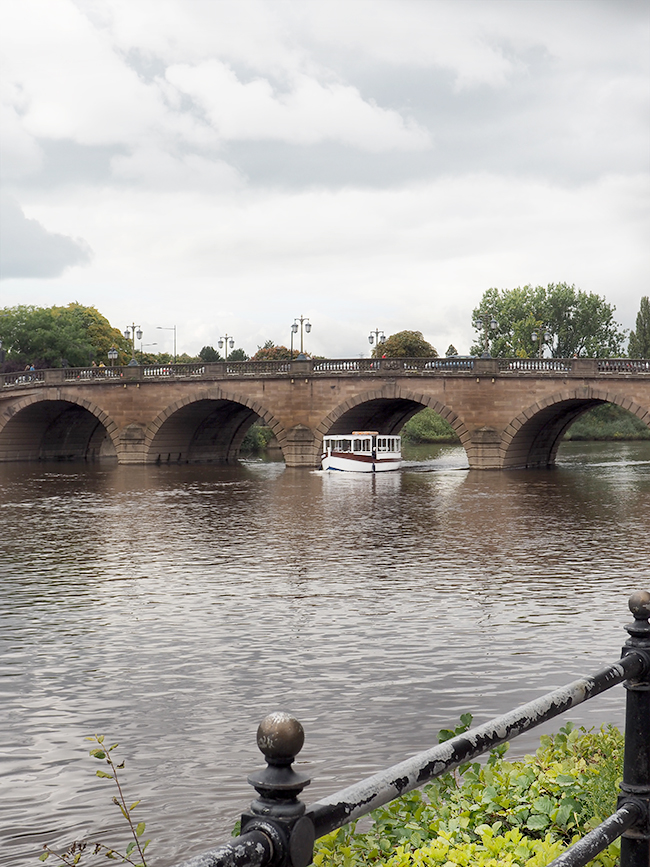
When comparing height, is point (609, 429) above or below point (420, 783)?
below

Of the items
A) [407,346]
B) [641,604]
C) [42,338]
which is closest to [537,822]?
[641,604]

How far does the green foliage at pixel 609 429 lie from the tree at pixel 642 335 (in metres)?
10.2

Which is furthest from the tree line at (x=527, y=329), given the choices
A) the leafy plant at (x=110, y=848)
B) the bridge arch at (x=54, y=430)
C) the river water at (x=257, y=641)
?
the leafy plant at (x=110, y=848)

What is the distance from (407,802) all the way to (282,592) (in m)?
9.83

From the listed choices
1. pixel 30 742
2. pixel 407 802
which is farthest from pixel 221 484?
pixel 407 802

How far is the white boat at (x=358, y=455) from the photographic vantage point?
51.9 metres

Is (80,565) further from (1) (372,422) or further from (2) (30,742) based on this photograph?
(1) (372,422)

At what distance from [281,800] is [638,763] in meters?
1.83

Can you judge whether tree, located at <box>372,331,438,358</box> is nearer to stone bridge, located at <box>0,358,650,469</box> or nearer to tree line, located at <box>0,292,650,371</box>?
tree line, located at <box>0,292,650,371</box>

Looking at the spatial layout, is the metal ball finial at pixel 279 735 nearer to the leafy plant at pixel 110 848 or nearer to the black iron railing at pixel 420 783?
the black iron railing at pixel 420 783

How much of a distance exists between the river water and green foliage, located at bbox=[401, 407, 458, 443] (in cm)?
6338

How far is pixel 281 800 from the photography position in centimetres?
239

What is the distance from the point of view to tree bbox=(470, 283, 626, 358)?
101750 mm

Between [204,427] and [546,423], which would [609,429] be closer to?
[546,423]
